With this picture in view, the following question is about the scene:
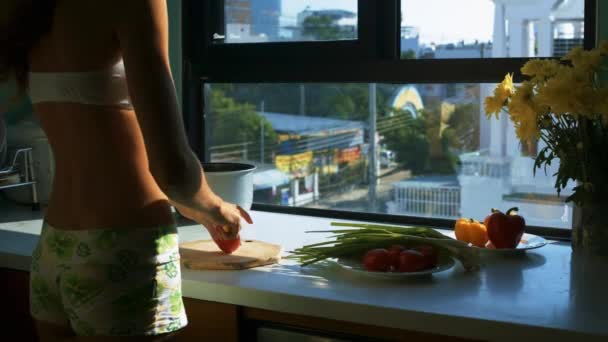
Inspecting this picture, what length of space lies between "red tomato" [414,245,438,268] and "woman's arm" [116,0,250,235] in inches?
24.3

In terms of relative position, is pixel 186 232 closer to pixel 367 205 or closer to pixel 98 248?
pixel 367 205

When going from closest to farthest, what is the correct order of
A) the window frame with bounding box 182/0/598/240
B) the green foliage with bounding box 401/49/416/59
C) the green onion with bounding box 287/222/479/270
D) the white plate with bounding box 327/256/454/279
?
the white plate with bounding box 327/256/454/279
the green onion with bounding box 287/222/479/270
the window frame with bounding box 182/0/598/240
the green foliage with bounding box 401/49/416/59

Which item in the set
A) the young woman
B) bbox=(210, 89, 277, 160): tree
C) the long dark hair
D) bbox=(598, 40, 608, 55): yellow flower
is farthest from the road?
the long dark hair

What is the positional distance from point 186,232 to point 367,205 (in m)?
0.57

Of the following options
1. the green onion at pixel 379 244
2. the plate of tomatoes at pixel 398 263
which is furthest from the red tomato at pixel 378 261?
the green onion at pixel 379 244

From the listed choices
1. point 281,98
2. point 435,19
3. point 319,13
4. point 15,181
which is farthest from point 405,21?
point 15,181

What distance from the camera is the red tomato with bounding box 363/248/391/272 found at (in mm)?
1685

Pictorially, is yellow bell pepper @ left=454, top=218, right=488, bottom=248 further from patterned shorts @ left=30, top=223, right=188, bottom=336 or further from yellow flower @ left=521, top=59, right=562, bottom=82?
patterned shorts @ left=30, top=223, right=188, bottom=336

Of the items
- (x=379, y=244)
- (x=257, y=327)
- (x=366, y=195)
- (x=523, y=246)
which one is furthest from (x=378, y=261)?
(x=366, y=195)

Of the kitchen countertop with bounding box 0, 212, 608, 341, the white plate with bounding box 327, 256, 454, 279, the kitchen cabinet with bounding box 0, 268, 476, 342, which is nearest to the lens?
the kitchen countertop with bounding box 0, 212, 608, 341

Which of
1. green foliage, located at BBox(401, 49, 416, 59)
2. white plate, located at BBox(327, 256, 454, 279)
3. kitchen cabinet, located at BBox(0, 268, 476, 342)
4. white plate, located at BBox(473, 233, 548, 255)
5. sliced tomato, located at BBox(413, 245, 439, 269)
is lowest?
kitchen cabinet, located at BBox(0, 268, 476, 342)

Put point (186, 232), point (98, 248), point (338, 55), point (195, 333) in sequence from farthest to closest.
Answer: point (338, 55) → point (186, 232) → point (195, 333) → point (98, 248)

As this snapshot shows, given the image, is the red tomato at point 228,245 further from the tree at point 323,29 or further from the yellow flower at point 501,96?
the tree at point 323,29

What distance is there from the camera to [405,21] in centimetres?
228
